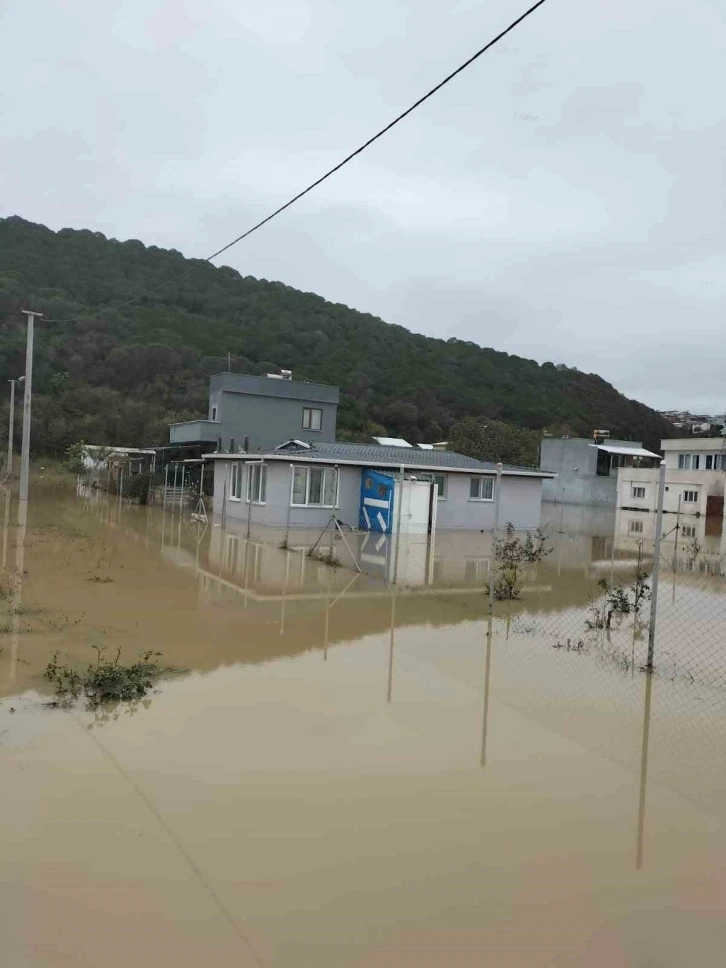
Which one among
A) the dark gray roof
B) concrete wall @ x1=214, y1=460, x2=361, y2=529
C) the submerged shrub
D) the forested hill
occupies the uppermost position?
the forested hill

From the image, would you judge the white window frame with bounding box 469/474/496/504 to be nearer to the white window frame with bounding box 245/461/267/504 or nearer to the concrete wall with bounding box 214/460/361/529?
the concrete wall with bounding box 214/460/361/529

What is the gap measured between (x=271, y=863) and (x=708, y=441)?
4608 cm

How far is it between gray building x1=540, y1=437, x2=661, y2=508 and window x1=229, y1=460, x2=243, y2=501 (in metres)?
29.7

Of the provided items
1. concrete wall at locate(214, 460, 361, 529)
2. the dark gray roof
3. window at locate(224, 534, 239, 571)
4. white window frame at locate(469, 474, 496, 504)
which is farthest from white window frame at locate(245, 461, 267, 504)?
white window frame at locate(469, 474, 496, 504)

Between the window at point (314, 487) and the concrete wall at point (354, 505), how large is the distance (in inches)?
9.0

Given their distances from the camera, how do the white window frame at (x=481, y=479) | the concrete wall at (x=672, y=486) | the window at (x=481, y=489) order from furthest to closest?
the concrete wall at (x=672, y=486) → the window at (x=481, y=489) → the white window frame at (x=481, y=479)

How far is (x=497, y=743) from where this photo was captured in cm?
622

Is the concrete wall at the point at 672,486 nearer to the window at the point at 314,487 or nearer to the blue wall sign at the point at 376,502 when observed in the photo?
the blue wall sign at the point at 376,502

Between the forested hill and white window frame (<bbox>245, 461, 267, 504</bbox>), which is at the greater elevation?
the forested hill

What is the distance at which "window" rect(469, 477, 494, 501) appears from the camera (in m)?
26.7

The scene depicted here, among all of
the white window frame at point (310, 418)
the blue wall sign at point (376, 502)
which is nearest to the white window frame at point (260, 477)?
the blue wall sign at point (376, 502)

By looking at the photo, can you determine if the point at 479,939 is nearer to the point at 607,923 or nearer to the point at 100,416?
the point at 607,923

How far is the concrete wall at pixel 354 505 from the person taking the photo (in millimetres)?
23438

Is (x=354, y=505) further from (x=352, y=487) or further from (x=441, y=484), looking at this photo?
(x=441, y=484)
